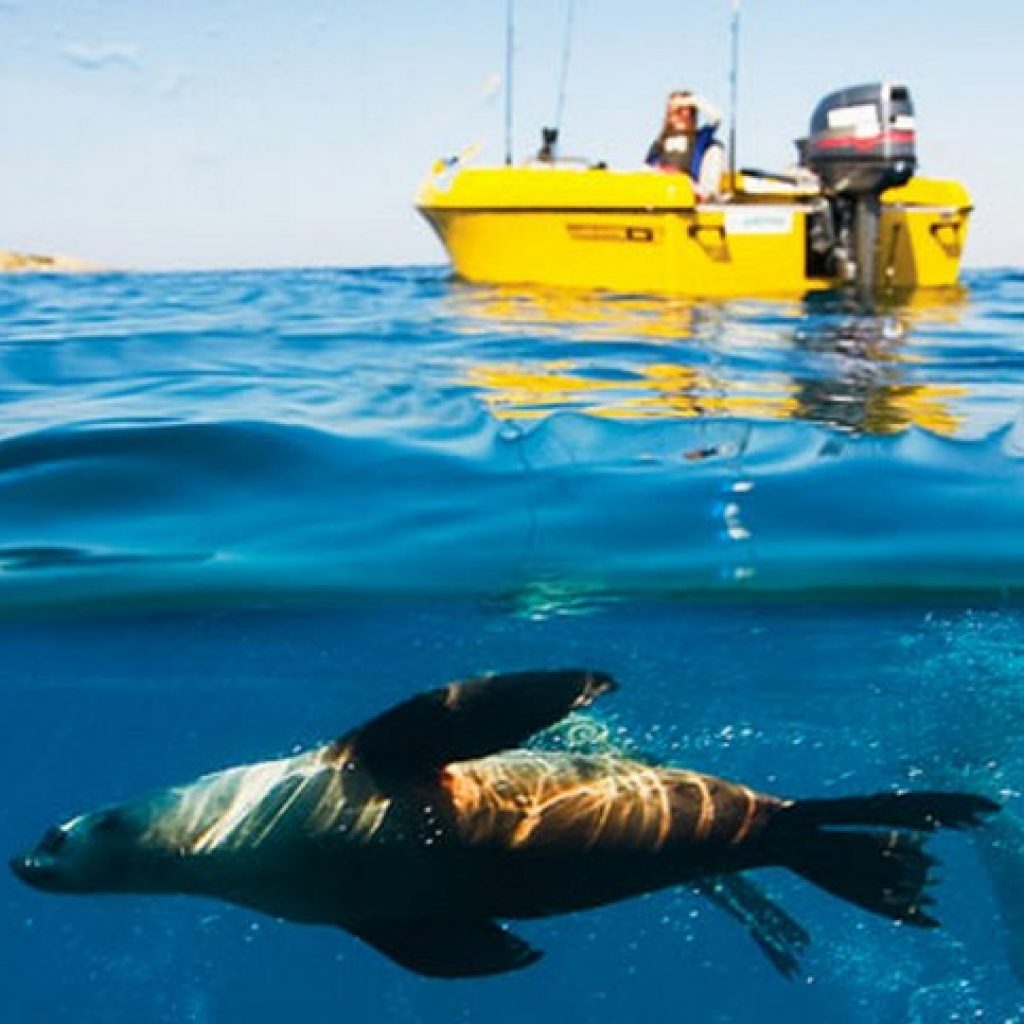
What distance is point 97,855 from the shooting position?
3.89 metres

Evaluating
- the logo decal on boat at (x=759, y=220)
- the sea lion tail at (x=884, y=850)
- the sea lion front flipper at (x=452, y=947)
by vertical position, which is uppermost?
the logo decal on boat at (x=759, y=220)

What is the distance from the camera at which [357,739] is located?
405cm

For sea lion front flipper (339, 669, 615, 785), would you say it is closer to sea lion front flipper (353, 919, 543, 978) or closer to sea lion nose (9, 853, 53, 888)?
sea lion front flipper (353, 919, 543, 978)

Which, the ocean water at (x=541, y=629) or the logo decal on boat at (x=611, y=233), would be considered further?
the logo decal on boat at (x=611, y=233)

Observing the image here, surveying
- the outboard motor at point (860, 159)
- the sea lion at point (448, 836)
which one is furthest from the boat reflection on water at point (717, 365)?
the sea lion at point (448, 836)

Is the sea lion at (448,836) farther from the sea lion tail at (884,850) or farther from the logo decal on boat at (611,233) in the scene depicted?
the logo decal on boat at (611,233)

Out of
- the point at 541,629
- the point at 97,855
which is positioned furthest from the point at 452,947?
the point at 541,629

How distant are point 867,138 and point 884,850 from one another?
12.7 metres

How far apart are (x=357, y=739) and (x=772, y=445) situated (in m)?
3.37

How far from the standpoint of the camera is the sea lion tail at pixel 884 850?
3.47 m

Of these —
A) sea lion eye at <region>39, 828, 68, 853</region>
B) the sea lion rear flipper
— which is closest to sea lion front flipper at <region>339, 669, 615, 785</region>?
sea lion eye at <region>39, 828, 68, 853</region>

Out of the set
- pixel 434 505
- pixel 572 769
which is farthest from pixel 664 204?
pixel 572 769

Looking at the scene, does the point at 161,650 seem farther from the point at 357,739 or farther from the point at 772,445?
the point at 772,445

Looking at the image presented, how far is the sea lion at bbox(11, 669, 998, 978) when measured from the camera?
3.61 m
